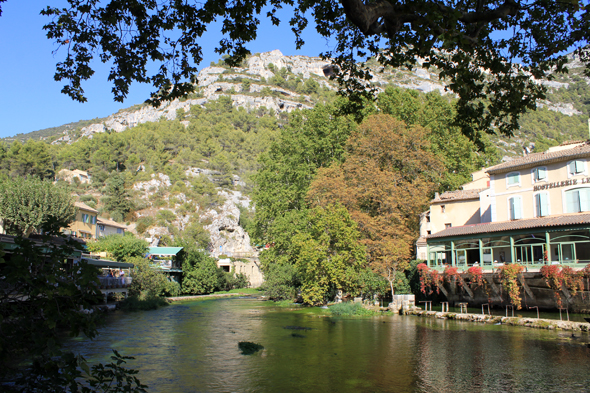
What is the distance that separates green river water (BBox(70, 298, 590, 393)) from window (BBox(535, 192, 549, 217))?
10.8 m

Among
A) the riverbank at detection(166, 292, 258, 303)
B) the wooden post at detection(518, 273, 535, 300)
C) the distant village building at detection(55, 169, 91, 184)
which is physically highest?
the distant village building at detection(55, 169, 91, 184)

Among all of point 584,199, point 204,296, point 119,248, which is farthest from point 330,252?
point 119,248

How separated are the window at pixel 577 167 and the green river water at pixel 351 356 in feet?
41.9

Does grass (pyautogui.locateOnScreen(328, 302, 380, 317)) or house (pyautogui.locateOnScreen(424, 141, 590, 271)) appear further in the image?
grass (pyautogui.locateOnScreen(328, 302, 380, 317))

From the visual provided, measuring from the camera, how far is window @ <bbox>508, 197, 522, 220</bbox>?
32.8 meters

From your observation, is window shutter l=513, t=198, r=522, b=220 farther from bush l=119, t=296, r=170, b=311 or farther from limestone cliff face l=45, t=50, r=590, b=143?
limestone cliff face l=45, t=50, r=590, b=143

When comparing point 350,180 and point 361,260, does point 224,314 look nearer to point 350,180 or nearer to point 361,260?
point 361,260

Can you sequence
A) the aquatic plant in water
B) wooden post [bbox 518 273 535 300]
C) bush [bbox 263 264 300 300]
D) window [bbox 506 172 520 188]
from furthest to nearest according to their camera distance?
bush [bbox 263 264 300 300] < window [bbox 506 172 520 188] < wooden post [bbox 518 273 535 300] < the aquatic plant in water

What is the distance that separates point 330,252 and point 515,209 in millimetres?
14687

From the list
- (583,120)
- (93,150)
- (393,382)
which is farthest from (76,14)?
(583,120)

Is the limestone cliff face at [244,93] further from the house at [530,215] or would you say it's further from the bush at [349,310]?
the bush at [349,310]

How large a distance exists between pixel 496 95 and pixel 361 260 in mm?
25873

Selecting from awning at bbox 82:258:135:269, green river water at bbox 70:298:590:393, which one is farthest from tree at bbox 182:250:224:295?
green river water at bbox 70:298:590:393

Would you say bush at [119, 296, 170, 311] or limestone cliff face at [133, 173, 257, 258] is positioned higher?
limestone cliff face at [133, 173, 257, 258]
